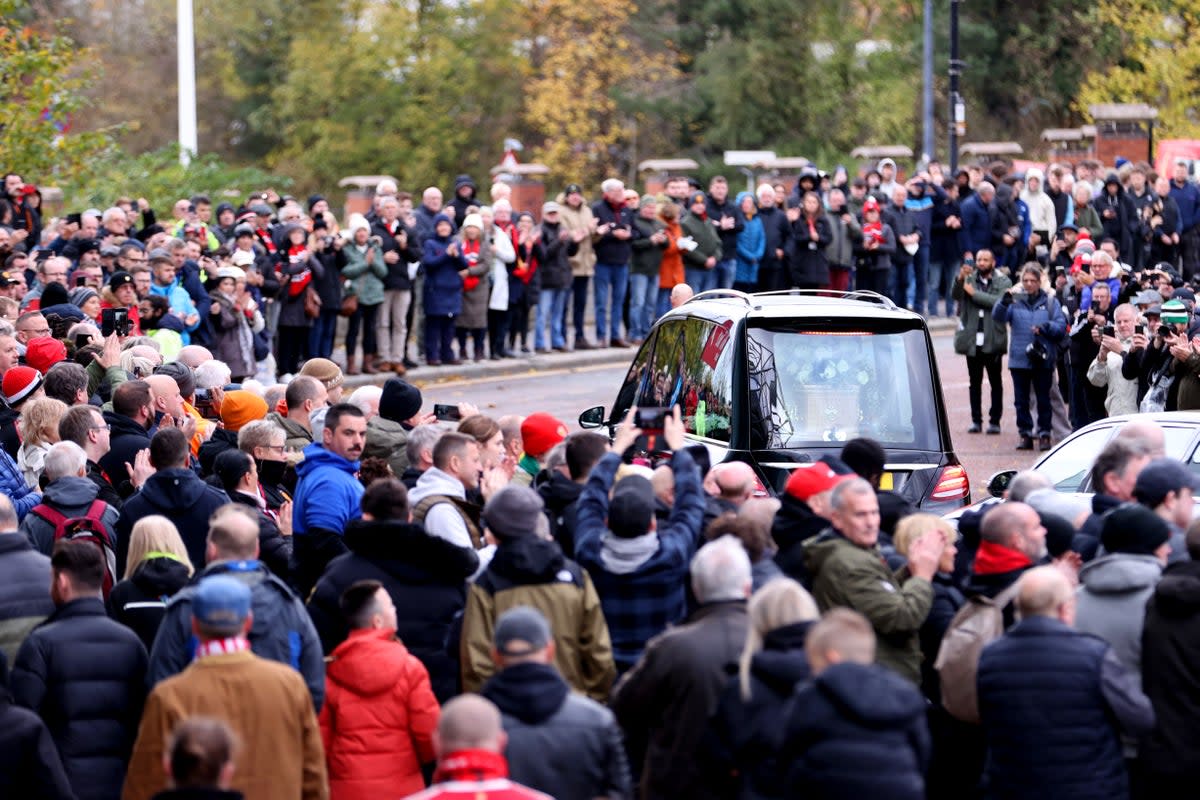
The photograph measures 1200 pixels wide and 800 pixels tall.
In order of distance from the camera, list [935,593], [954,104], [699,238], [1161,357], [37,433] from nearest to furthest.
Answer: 1. [935,593]
2. [37,433]
3. [1161,357]
4. [699,238]
5. [954,104]

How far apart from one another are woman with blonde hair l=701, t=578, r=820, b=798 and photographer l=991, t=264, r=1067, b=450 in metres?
12.1

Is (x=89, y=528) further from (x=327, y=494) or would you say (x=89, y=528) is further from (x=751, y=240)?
(x=751, y=240)

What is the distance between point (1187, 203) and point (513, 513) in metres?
22.0

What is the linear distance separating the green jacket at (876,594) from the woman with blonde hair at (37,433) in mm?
4930

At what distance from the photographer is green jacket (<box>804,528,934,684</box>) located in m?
7.86

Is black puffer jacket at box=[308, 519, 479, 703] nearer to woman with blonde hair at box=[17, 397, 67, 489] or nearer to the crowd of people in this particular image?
the crowd of people

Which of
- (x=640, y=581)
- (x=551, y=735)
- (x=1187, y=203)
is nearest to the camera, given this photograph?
(x=551, y=735)

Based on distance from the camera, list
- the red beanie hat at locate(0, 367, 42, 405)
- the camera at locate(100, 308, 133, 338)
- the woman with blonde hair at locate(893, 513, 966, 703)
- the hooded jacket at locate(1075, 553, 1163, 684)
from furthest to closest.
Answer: the camera at locate(100, 308, 133, 338), the red beanie hat at locate(0, 367, 42, 405), the woman with blonde hair at locate(893, 513, 966, 703), the hooded jacket at locate(1075, 553, 1163, 684)

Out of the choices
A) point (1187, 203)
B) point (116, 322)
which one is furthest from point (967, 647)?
point (1187, 203)

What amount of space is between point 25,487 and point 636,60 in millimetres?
39906

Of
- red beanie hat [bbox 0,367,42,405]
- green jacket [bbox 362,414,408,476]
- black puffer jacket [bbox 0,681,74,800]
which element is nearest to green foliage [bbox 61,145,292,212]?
red beanie hat [bbox 0,367,42,405]

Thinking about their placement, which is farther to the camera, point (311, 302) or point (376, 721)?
point (311, 302)

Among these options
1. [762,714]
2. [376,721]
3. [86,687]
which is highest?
[762,714]

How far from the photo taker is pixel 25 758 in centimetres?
717
